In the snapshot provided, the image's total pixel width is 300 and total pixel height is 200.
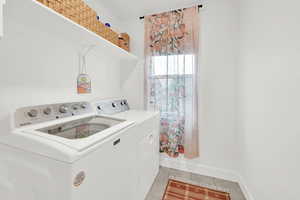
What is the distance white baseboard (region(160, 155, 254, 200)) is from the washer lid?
1319 mm

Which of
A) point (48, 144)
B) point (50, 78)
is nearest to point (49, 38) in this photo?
point (50, 78)

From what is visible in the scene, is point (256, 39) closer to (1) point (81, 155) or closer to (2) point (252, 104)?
(2) point (252, 104)

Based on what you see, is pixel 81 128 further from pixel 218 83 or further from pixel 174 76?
pixel 218 83

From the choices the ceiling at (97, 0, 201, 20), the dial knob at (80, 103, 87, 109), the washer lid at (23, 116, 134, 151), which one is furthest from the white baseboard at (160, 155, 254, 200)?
the ceiling at (97, 0, 201, 20)

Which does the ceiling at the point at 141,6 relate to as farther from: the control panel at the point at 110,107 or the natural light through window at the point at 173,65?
the control panel at the point at 110,107

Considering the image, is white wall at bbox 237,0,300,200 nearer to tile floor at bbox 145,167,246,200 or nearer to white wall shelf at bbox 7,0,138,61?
tile floor at bbox 145,167,246,200

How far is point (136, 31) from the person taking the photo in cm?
217

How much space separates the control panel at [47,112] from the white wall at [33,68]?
7cm

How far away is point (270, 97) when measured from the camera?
104 cm

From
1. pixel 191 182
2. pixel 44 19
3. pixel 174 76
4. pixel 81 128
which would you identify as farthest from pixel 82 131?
pixel 191 182

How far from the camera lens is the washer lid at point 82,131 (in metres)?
0.67

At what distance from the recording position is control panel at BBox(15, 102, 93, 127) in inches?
34.6

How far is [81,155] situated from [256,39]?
174cm

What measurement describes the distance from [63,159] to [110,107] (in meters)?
1.20
